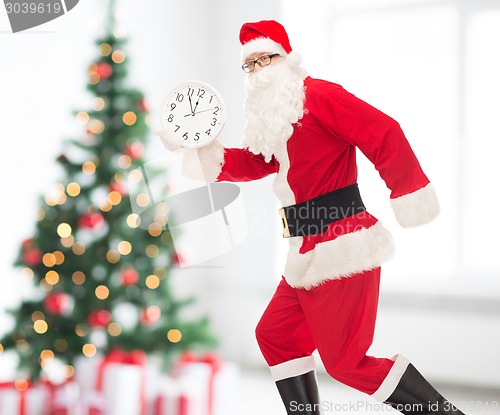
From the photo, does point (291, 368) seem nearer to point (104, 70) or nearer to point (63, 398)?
point (63, 398)

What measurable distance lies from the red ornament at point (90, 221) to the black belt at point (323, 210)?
1.14 m

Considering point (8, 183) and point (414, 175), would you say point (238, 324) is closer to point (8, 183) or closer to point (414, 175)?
point (8, 183)

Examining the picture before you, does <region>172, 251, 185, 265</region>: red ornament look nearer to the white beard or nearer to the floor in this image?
the floor

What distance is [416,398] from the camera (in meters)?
1.85

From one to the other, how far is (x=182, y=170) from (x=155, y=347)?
1115 millimetres

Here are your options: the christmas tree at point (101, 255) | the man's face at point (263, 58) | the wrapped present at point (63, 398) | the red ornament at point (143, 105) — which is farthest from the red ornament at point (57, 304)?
the man's face at point (263, 58)

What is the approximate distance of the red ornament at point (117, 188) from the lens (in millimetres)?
2867

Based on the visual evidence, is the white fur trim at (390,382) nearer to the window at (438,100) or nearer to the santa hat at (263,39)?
the santa hat at (263,39)

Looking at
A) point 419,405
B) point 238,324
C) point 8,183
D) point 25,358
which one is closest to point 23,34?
point 8,183

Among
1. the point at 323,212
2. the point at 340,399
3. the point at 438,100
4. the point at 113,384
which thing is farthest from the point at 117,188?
the point at 438,100

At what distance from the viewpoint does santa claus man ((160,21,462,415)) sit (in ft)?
5.97

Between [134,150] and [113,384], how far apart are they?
95cm

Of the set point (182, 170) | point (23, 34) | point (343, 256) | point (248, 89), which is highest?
point (23, 34)

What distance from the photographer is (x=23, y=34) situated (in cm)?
317
